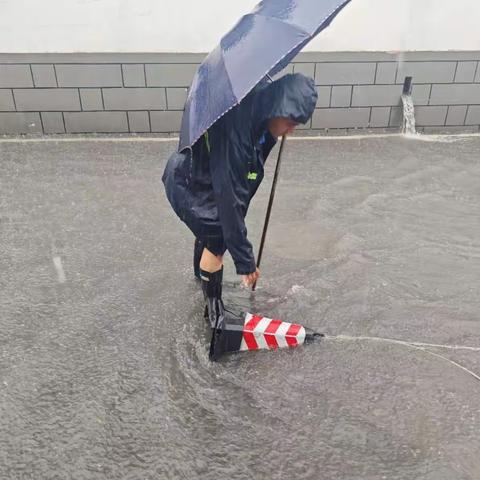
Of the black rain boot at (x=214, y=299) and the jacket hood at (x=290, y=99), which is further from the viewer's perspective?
the black rain boot at (x=214, y=299)

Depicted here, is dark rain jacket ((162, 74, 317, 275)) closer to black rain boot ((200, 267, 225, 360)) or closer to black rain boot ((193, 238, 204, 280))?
black rain boot ((200, 267, 225, 360))

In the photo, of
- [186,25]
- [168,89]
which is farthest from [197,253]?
[186,25]

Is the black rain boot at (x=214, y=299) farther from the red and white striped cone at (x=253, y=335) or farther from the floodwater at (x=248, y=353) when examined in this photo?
the floodwater at (x=248, y=353)

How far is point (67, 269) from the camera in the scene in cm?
361

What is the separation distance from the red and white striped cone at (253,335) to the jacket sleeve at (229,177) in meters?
0.54

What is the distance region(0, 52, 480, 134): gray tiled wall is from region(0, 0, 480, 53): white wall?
0.38 feet

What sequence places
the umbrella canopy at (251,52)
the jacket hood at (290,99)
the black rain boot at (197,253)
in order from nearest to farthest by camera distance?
the umbrella canopy at (251,52)
the jacket hood at (290,99)
the black rain boot at (197,253)

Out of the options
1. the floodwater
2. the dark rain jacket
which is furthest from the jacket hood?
the floodwater

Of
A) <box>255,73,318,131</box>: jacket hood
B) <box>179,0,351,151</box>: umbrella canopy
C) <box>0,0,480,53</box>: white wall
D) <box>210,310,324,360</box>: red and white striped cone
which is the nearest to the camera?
<box>179,0,351,151</box>: umbrella canopy

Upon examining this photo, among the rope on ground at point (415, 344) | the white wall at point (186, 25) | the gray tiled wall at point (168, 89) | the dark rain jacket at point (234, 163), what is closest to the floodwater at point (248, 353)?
the rope on ground at point (415, 344)

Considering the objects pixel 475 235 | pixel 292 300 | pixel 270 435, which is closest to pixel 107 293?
pixel 292 300

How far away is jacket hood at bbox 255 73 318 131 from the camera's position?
2.24 metres

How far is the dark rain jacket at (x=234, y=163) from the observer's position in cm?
227

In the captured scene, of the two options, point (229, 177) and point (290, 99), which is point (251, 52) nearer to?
point (290, 99)
